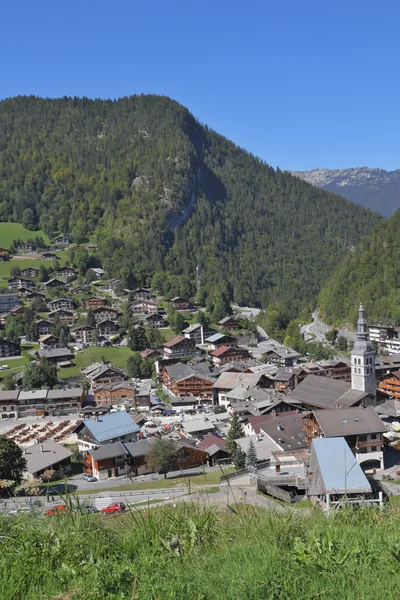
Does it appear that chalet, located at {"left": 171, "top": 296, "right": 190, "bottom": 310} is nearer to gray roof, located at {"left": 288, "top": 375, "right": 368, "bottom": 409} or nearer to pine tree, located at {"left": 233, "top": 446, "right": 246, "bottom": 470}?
gray roof, located at {"left": 288, "top": 375, "right": 368, "bottom": 409}

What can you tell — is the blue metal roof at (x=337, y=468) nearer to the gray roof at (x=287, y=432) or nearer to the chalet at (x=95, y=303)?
the gray roof at (x=287, y=432)

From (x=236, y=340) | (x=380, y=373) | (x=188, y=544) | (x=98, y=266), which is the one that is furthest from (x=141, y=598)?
(x=98, y=266)

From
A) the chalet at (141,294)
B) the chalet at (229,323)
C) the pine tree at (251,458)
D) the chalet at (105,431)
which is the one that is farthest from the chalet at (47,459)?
the chalet at (141,294)

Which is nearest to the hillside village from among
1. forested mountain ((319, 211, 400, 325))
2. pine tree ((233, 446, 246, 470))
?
pine tree ((233, 446, 246, 470))

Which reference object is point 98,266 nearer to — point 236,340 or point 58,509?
point 236,340

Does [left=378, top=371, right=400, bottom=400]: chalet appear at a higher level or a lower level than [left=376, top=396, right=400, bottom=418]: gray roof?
lower

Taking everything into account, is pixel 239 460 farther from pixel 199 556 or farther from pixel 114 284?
pixel 114 284

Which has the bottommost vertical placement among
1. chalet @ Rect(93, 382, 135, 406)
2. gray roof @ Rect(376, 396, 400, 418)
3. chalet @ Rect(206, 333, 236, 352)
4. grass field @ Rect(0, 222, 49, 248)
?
chalet @ Rect(93, 382, 135, 406)
